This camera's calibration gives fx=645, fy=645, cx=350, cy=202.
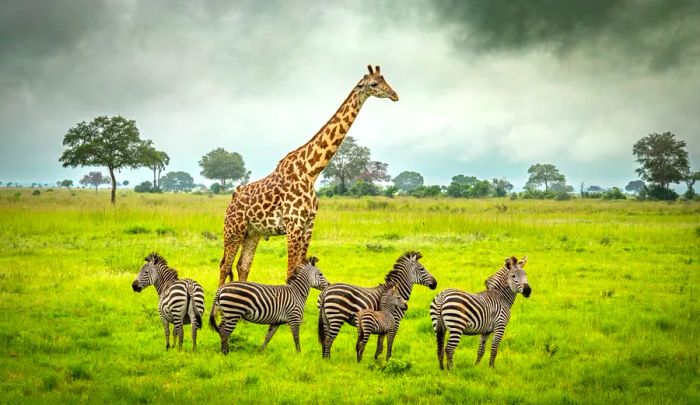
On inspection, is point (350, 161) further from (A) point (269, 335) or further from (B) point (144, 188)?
(A) point (269, 335)

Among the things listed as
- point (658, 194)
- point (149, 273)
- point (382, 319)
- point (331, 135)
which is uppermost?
point (658, 194)

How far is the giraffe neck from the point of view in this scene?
11.9m

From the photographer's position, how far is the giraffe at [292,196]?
11430mm

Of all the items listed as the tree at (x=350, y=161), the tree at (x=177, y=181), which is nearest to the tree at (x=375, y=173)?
the tree at (x=350, y=161)

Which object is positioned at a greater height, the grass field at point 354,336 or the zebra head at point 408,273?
the zebra head at point 408,273

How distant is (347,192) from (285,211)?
67.2 meters

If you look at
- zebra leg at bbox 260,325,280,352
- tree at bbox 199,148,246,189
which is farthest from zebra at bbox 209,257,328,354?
tree at bbox 199,148,246,189

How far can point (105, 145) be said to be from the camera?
57.3 metres

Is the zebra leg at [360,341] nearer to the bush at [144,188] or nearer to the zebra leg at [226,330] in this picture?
the zebra leg at [226,330]

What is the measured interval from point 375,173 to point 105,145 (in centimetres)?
5465

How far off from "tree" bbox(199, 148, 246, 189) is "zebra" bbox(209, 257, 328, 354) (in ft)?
356

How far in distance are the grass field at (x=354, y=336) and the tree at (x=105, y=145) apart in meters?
34.2

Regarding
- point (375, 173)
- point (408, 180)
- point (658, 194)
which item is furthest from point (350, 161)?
point (408, 180)

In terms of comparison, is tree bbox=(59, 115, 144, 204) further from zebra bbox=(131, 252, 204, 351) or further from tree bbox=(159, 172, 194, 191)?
tree bbox=(159, 172, 194, 191)
